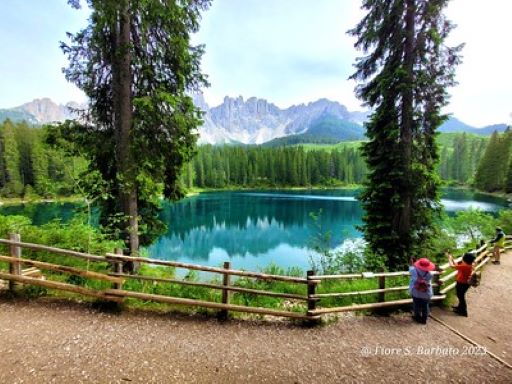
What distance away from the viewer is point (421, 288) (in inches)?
247

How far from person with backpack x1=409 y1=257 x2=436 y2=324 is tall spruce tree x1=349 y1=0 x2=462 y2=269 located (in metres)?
3.69

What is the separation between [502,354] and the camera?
17.5ft

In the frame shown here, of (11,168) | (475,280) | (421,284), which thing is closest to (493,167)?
(475,280)

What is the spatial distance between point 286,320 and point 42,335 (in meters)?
4.85

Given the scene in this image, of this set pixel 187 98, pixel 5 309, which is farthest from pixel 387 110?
pixel 5 309

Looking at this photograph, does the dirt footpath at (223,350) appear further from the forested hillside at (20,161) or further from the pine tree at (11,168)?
the pine tree at (11,168)

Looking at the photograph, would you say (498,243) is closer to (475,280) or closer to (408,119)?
(475,280)

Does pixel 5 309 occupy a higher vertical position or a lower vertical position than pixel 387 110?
lower

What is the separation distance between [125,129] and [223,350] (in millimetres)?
6882

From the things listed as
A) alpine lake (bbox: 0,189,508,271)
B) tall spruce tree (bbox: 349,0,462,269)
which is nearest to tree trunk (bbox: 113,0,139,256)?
alpine lake (bbox: 0,189,508,271)

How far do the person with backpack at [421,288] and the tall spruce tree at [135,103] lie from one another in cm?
765

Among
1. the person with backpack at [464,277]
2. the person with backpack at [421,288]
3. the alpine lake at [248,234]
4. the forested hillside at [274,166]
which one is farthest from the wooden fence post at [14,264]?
the forested hillside at [274,166]

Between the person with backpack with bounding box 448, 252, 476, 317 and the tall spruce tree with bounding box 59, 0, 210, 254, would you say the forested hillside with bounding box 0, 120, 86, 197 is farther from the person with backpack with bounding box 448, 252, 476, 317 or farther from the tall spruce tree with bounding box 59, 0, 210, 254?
the person with backpack with bounding box 448, 252, 476, 317

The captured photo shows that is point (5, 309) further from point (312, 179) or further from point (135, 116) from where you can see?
point (312, 179)
